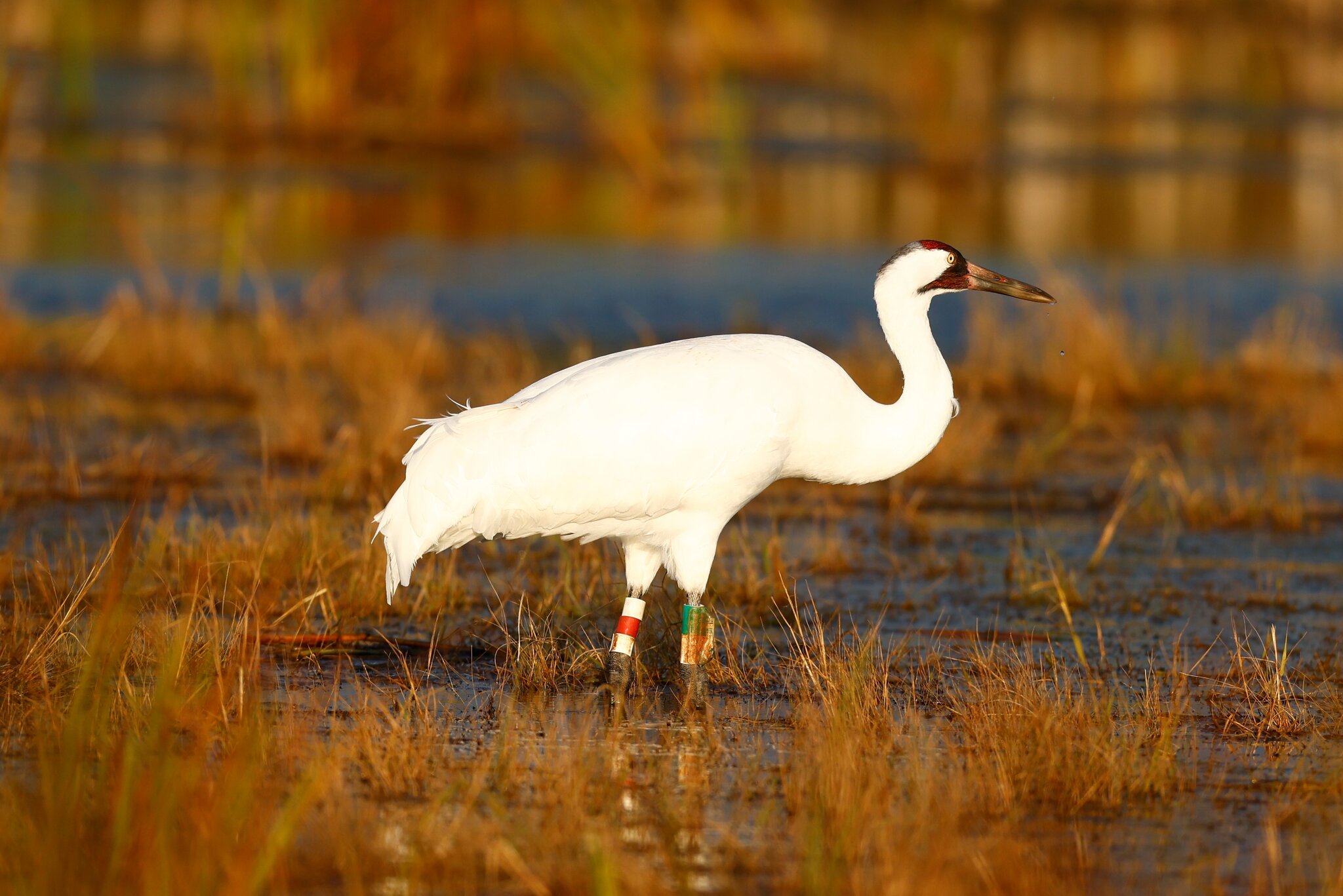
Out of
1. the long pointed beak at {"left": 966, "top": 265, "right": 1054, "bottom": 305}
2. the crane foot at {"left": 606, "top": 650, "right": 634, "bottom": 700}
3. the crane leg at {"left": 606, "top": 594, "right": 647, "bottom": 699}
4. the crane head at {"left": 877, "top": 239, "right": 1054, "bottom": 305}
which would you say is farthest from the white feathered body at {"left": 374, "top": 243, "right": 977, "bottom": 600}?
the long pointed beak at {"left": 966, "top": 265, "right": 1054, "bottom": 305}

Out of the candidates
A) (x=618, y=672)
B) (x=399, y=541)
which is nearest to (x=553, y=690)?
(x=618, y=672)

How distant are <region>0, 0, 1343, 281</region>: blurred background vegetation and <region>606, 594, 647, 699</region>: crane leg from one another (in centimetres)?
783

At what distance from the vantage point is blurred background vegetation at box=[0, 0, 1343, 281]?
1923 cm

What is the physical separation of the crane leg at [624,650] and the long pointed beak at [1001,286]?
169 centimetres

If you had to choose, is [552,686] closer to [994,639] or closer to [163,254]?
[994,639]

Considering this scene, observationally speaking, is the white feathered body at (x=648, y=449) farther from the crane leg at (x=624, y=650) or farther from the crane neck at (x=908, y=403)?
the crane leg at (x=624, y=650)

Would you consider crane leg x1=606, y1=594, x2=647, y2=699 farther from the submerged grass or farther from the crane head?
the crane head

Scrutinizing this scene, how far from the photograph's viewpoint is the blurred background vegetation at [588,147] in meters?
19.2

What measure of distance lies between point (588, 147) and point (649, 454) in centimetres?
2074

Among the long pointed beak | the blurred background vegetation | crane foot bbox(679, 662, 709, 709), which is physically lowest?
crane foot bbox(679, 662, 709, 709)

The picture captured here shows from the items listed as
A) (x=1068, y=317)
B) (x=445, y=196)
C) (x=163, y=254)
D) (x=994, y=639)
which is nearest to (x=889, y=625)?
(x=994, y=639)

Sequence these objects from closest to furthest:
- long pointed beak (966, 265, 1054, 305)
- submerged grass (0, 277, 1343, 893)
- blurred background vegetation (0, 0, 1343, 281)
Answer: submerged grass (0, 277, 1343, 893) < long pointed beak (966, 265, 1054, 305) < blurred background vegetation (0, 0, 1343, 281)

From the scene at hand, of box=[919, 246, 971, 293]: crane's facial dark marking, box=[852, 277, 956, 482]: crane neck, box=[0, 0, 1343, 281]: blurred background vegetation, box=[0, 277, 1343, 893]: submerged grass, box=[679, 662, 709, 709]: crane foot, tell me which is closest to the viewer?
box=[0, 277, 1343, 893]: submerged grass

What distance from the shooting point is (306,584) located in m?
6.98
